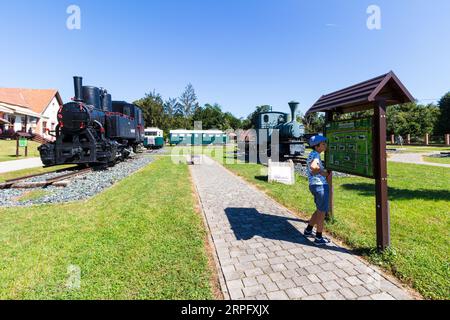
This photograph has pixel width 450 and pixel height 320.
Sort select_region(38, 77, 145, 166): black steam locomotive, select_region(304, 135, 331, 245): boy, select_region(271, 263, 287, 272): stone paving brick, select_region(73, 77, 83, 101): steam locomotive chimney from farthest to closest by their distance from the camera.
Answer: select_region(73, 77, 83, 101): steam locomotive chimney, select_region(38, 77, 145, 166): black steam locomotive, select_region(304, 135, 331, 245): boy, select_region(271, 263, 287, 272): stone paving brick

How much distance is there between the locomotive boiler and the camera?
15117 millimetres

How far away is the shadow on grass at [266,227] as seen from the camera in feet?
13.6

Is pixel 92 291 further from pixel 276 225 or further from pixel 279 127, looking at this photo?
pixel 279 127

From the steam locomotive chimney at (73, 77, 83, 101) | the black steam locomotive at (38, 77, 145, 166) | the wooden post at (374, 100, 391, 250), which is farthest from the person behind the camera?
the steam locomotive chimney at (73, 77, 83, 101)

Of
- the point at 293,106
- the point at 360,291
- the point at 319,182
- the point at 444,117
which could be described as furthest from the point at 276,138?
the point at 444,117

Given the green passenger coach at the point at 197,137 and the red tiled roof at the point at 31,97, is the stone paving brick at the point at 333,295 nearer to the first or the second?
the red tiled roof at the point at 31,97

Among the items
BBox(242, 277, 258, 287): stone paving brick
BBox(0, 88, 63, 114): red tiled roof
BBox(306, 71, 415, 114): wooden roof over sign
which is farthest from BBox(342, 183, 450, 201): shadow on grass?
BBox(0, 88, 63, 114): red tiled roof

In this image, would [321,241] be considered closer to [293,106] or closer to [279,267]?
[279,267]

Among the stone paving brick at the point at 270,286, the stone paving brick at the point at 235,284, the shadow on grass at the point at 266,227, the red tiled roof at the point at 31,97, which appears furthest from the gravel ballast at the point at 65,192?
the red tiled roof at the point at 31,97

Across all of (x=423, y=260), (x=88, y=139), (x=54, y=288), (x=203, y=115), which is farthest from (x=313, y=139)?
(x=203, y=115)

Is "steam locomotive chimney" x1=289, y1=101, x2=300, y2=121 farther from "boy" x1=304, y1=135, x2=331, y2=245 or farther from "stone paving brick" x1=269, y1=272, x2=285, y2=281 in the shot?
"stone paving brick" x1=269, y1=272, x2=285, y2=281

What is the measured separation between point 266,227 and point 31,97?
169 ft

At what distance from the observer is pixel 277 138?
54.2ft
